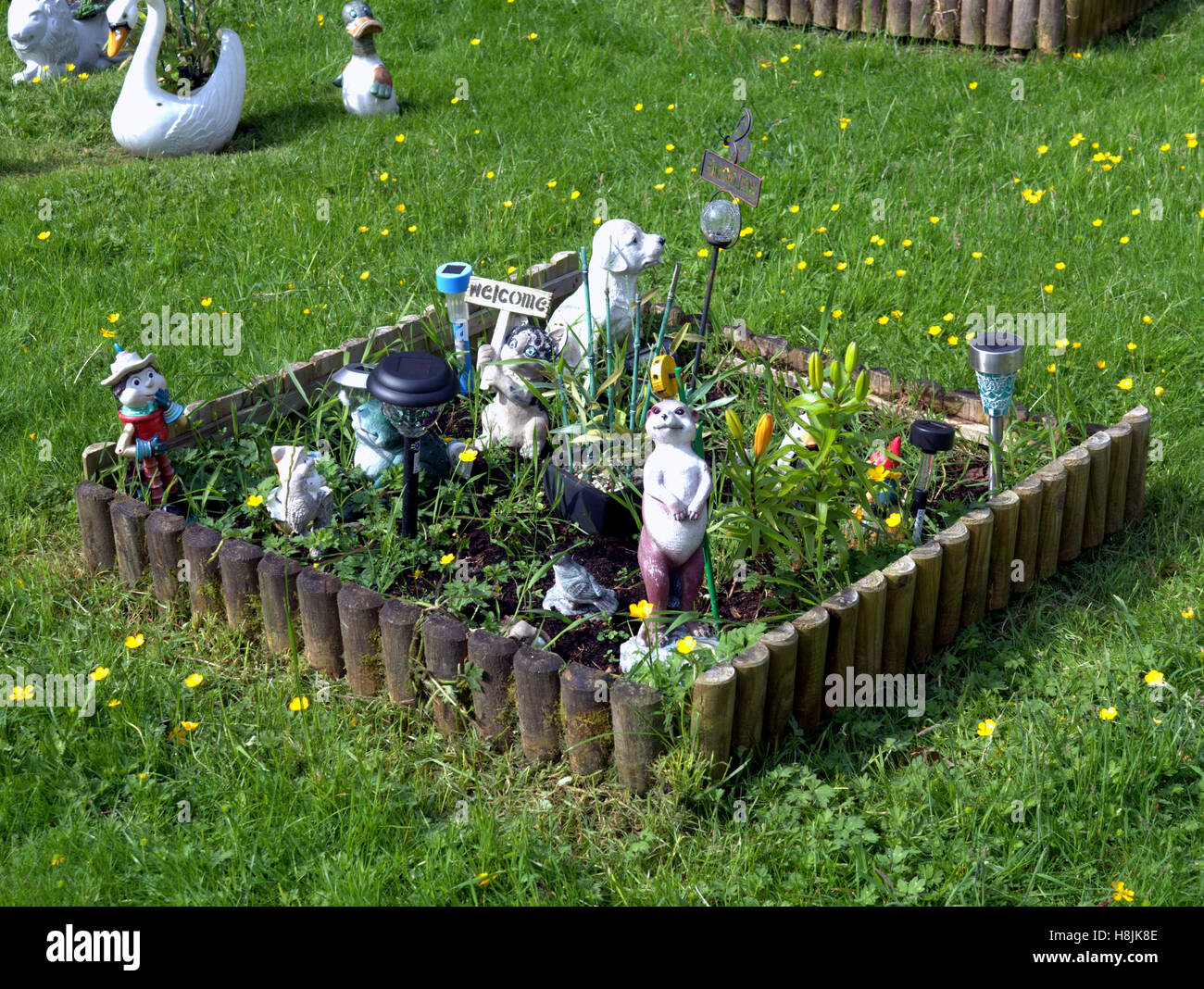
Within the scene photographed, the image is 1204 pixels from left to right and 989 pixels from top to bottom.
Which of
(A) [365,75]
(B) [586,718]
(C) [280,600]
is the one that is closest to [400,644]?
(C) [280,600]

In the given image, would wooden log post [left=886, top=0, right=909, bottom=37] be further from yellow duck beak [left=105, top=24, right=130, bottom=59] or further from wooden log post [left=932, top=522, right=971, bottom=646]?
wooden log post [left=932, top=522, right=971, bottom=646]

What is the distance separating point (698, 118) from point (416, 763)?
4579 mm

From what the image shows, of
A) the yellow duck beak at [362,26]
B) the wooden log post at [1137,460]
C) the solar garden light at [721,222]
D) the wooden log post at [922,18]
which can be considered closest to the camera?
the solar garden light at [721,222]

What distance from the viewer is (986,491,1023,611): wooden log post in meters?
3.50

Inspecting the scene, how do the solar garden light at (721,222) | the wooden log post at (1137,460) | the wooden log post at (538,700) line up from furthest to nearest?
the wooden log post at (1137,460) → the solar garden light at (721,222) → the wooden log post at (538,700)

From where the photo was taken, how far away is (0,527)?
13.2 feet

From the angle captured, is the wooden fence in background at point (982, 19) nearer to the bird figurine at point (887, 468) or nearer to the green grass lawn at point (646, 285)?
the green grass lawn at point (646, 285)

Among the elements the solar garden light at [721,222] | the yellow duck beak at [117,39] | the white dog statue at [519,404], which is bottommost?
the white dog statue at [519,404]

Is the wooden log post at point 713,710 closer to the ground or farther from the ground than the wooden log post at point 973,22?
closer to the ground

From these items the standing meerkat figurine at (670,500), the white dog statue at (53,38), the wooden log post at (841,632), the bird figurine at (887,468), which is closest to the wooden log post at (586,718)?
the standing meerkat figurine at (670,500)

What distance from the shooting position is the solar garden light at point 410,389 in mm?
3410

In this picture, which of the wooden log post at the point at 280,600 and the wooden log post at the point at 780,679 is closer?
the wooden log post at the point at 780,679

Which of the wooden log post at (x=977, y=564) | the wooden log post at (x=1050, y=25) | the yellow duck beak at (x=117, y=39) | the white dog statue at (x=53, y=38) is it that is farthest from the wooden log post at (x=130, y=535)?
the wooden log post at (x=1050, y=25)

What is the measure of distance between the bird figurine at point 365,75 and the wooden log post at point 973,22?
11.0 ft
